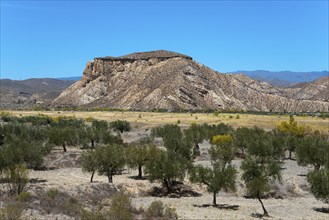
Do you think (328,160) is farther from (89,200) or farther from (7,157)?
(7,157)

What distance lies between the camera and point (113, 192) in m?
47.1

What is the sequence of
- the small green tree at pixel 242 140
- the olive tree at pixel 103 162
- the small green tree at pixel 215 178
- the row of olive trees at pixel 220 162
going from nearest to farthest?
the small green tree at pixel 215 178, the row of olive trees at pixel 220 162, the olive tree at pixel 103 162, the small green tree at pixel 242 140

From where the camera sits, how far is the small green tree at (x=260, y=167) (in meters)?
42.3

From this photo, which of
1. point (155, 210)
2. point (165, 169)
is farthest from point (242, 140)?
point (155, 210)

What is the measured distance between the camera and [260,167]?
51.5m

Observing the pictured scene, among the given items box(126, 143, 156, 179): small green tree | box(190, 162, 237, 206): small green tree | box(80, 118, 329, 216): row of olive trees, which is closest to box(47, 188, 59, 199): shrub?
box(80, 118, 329, 216): row of olive trees

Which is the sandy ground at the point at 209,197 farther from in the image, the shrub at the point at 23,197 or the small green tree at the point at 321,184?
the shrub at the point at 23,197

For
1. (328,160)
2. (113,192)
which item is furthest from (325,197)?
(113,192)

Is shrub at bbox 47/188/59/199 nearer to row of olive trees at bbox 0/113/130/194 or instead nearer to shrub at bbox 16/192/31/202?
shrub at bbox 16/192/31/202

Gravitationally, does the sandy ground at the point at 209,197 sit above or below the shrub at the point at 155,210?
below

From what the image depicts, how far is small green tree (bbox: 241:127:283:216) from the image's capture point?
42.3m

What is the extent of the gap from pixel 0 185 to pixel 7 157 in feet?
28.8

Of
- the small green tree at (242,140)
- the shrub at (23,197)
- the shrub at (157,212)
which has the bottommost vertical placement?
the shrub at (157,212)

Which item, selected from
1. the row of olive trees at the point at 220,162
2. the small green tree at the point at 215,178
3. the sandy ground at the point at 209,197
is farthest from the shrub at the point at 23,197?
the small green tree at the point at 215,178
